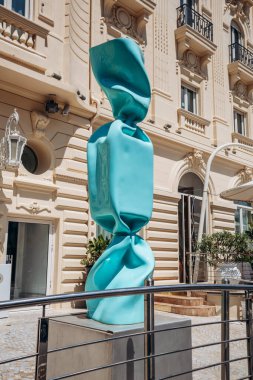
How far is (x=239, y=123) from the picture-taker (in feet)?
57.7

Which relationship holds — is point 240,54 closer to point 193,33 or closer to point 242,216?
point 193,33

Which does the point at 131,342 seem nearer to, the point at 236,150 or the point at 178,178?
the point at 178,178

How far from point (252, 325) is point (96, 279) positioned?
1.53m

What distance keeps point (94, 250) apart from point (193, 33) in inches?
363

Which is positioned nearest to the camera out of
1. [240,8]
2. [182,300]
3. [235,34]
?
[182,300]

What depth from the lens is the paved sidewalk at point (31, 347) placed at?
177 inches

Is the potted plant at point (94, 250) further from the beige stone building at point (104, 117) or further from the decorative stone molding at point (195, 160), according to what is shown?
the decorative stone molding at point (195, 160)

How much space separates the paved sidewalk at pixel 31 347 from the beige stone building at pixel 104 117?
4.86 ft

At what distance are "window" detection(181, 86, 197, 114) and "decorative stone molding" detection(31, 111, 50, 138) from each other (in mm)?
6770

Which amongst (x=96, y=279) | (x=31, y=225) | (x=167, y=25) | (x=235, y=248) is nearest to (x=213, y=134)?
(x=167, y=25)

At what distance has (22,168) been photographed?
29.6 feet

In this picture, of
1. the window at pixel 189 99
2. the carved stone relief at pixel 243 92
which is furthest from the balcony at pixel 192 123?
the carved stone relief at pixel 243 92

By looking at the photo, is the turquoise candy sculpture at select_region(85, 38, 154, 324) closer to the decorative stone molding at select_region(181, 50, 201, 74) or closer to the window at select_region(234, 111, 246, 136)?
the decorative stone molding at select_region(181, 50, 201, 74)

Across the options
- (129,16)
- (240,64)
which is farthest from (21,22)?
(240,64)
